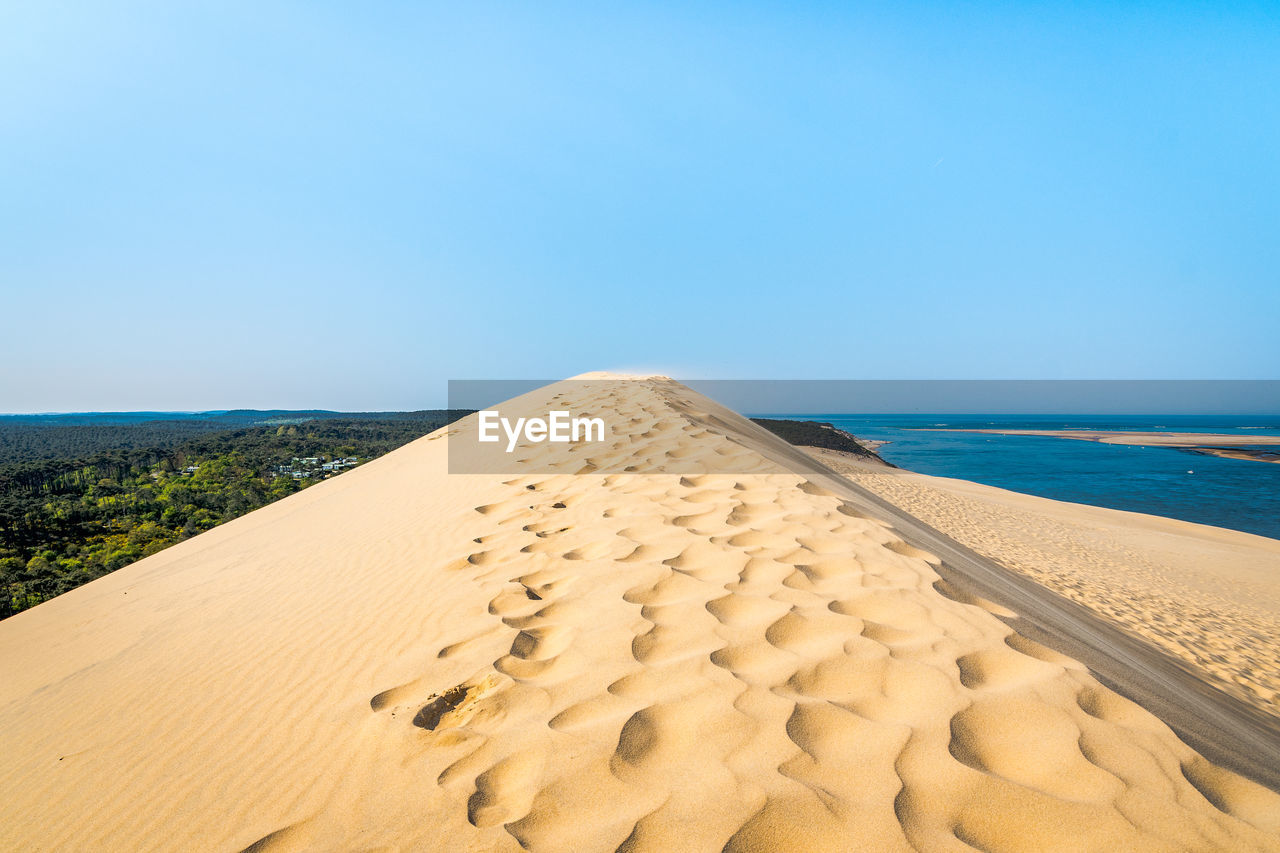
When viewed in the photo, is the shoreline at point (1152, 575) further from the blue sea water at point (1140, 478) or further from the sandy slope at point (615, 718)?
the blue sea water at point (1140, 478)

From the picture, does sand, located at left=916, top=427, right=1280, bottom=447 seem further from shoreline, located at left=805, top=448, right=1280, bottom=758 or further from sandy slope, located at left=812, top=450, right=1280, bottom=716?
shoreline, located at left=805, top=448, right=1280, bottom=758

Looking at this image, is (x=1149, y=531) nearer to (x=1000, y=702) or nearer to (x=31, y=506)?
(x=1000, y=702)

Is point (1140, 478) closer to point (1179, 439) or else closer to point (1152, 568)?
point (1152, 568)

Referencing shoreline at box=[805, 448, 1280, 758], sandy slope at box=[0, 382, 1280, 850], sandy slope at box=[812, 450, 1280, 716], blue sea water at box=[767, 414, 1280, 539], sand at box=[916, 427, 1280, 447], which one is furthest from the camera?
sand at box=[916, 427, 1280, 447]

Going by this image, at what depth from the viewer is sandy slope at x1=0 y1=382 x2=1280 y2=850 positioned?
1.44 m

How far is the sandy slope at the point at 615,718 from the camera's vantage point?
1437 millimetres

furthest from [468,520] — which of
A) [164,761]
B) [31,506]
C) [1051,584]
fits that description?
[31,506]

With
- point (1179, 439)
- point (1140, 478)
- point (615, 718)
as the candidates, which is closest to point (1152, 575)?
point (615, 718)

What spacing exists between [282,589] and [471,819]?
3.52 metres

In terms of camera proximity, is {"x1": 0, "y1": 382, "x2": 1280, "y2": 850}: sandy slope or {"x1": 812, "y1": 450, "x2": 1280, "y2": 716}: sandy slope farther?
{"x1": 812, "y1": 450, "x2": 1280, "y2": 716}: sandy slope

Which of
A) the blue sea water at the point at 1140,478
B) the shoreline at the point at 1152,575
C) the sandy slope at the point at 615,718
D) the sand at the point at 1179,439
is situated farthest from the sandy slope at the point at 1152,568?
the sand at the point at 1179,439

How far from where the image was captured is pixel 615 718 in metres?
1.86

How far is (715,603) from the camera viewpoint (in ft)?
8.52

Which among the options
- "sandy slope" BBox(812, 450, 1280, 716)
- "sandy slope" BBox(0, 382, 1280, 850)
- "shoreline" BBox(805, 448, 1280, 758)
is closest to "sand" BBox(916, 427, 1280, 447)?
"sandy slope" BBox(812, 450, 1280, 716)
